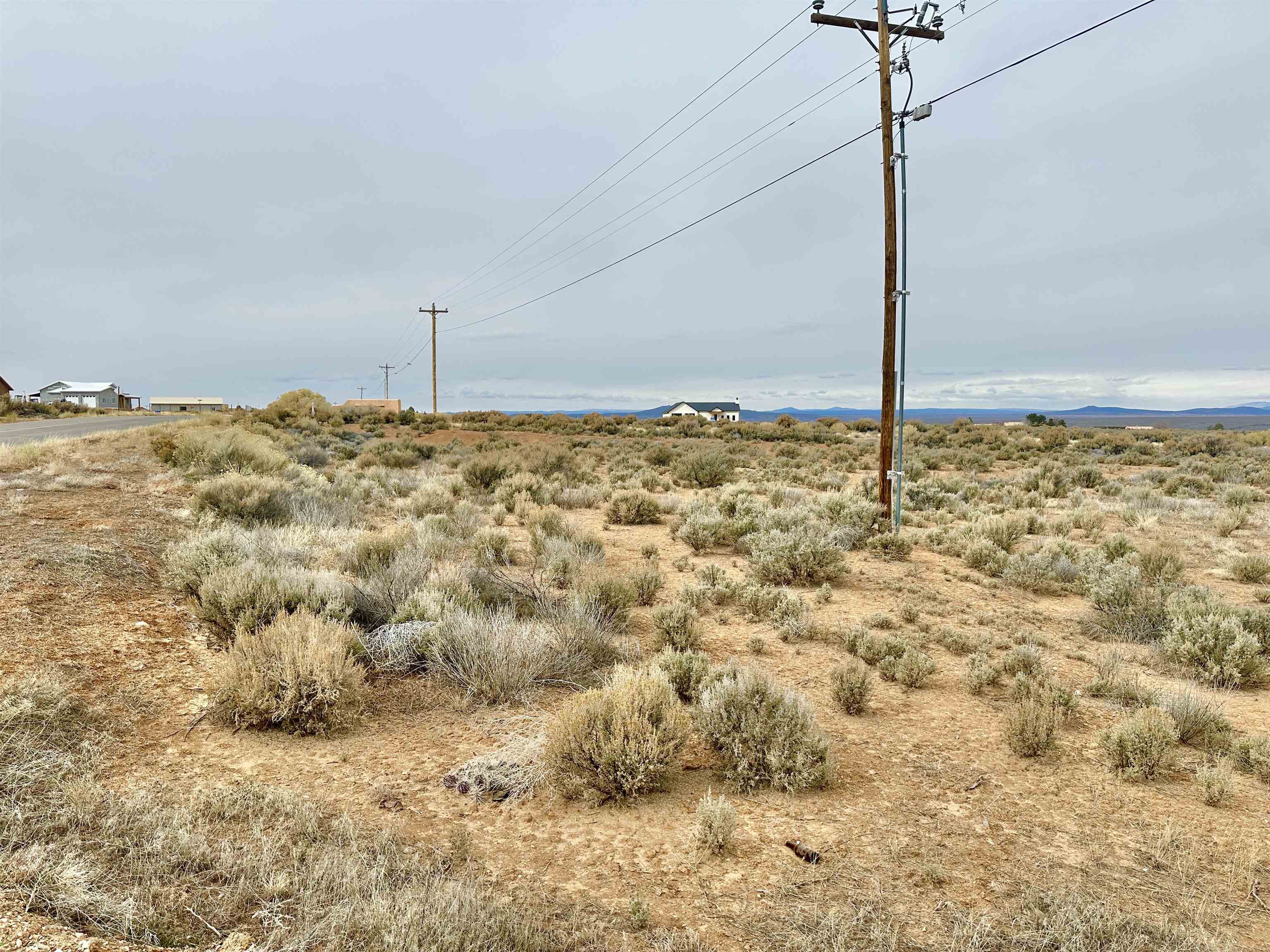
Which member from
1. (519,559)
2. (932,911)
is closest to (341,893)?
(932,911)

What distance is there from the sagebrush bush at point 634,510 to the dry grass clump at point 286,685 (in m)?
9.04

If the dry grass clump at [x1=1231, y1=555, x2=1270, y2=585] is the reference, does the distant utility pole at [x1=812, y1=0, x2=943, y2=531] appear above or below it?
above

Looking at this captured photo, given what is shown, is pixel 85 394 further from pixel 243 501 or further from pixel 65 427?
pixel 243 501

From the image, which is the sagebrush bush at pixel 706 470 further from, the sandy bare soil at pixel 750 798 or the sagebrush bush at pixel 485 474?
the sandy bare soil at pixel 750 798

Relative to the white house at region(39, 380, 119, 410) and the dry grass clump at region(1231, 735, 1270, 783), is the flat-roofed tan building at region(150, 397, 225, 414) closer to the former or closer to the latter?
the white house at region(39, 380, 119, 410)

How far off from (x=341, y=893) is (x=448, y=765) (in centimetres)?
167

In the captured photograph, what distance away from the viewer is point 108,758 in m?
4.23

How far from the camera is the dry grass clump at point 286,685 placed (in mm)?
4914

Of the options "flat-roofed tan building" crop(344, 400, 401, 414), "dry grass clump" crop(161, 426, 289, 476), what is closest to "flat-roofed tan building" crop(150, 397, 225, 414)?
"flat-roofed tan building" crop(344, 400, 401, 414)

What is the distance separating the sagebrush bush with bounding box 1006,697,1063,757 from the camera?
5.01m

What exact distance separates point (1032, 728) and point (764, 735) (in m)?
2.04

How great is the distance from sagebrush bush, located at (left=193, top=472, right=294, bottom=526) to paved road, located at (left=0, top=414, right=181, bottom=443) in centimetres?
1566

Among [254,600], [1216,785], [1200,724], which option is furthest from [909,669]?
[254,600]

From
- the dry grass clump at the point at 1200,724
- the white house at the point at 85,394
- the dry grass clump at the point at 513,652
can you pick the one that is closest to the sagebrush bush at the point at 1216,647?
the dry grass clump at the point at 1200,724
